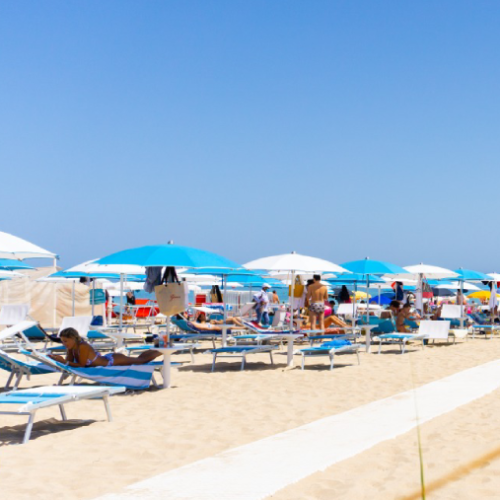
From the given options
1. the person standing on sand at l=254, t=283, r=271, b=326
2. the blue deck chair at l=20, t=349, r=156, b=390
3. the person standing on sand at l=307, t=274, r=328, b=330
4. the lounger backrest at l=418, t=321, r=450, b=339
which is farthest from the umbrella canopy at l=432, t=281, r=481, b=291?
the blue deck chair at l=20, t=349, r=156, b=390

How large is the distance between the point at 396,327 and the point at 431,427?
31.4 feet

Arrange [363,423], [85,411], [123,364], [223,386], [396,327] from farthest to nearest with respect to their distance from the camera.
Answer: [396,327]
[223,386]
[123,364]
[85,411]
[363,423]

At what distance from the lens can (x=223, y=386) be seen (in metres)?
8.88

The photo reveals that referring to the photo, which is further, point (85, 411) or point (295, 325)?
point (295, 325)

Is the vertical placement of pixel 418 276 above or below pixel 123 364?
above

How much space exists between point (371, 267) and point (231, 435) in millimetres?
9265

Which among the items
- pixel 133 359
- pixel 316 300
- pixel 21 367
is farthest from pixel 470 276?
pixel 21 367

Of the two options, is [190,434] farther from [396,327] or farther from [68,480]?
[396,327]

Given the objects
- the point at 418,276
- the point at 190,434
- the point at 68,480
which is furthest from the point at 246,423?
the point at 418,276

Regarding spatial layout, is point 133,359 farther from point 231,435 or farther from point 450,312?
point 450,312

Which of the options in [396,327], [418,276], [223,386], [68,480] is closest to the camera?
[68,480]

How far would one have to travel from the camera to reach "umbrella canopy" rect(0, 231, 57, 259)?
948cm

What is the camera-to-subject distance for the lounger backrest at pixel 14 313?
12389 mm

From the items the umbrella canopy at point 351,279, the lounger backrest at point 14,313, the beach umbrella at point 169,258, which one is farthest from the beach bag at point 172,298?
the umbrella canopy at point 351,279
